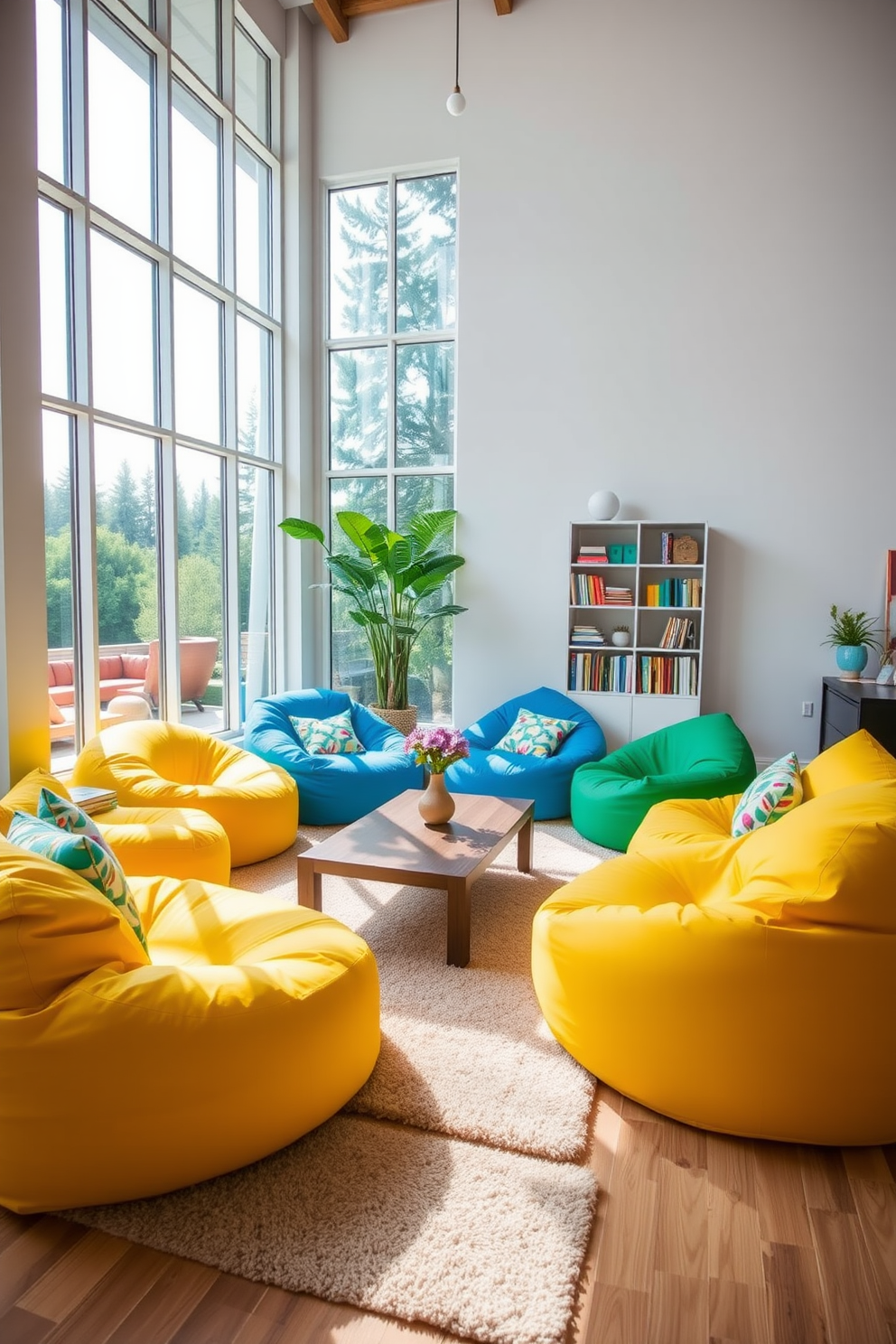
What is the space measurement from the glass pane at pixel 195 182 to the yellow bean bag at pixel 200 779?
10.2 ft

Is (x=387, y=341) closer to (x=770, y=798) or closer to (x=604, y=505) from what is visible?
(x=604, y=505)

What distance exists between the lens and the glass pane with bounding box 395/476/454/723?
6.54 metres

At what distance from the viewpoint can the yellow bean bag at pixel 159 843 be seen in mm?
3365

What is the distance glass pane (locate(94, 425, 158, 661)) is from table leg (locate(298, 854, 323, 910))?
7.03 ft

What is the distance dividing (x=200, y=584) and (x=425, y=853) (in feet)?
10.2

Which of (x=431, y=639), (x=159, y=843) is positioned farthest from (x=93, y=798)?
(x=431, y=639)

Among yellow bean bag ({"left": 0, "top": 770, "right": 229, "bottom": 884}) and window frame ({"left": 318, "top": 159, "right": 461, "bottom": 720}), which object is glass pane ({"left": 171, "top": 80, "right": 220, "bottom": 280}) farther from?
yellow bean bag ({"left": 0, "top": 770, "right": 229, "bottom": 884})

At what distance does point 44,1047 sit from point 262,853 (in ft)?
8.28

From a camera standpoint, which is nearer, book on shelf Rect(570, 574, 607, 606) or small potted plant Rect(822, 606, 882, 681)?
small potted plant Rect(822, 606, 882, 681)

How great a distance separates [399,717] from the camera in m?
6.16

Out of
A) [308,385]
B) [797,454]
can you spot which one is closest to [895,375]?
[797,454]

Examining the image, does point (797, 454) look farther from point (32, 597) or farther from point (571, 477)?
point (32, 597)

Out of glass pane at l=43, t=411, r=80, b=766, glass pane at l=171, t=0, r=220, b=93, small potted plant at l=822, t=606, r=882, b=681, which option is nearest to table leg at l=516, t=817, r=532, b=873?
glass pane at l=43, t=411, r=80, b=766

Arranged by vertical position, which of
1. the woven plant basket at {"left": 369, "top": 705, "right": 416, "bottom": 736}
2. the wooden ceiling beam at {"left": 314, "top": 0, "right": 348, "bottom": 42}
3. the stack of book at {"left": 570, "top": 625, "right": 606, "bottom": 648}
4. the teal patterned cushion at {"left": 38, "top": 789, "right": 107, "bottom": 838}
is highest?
the wooden ceiling beam at {"left": 314, "top": 0, "right": 348, "bottom": 42}
